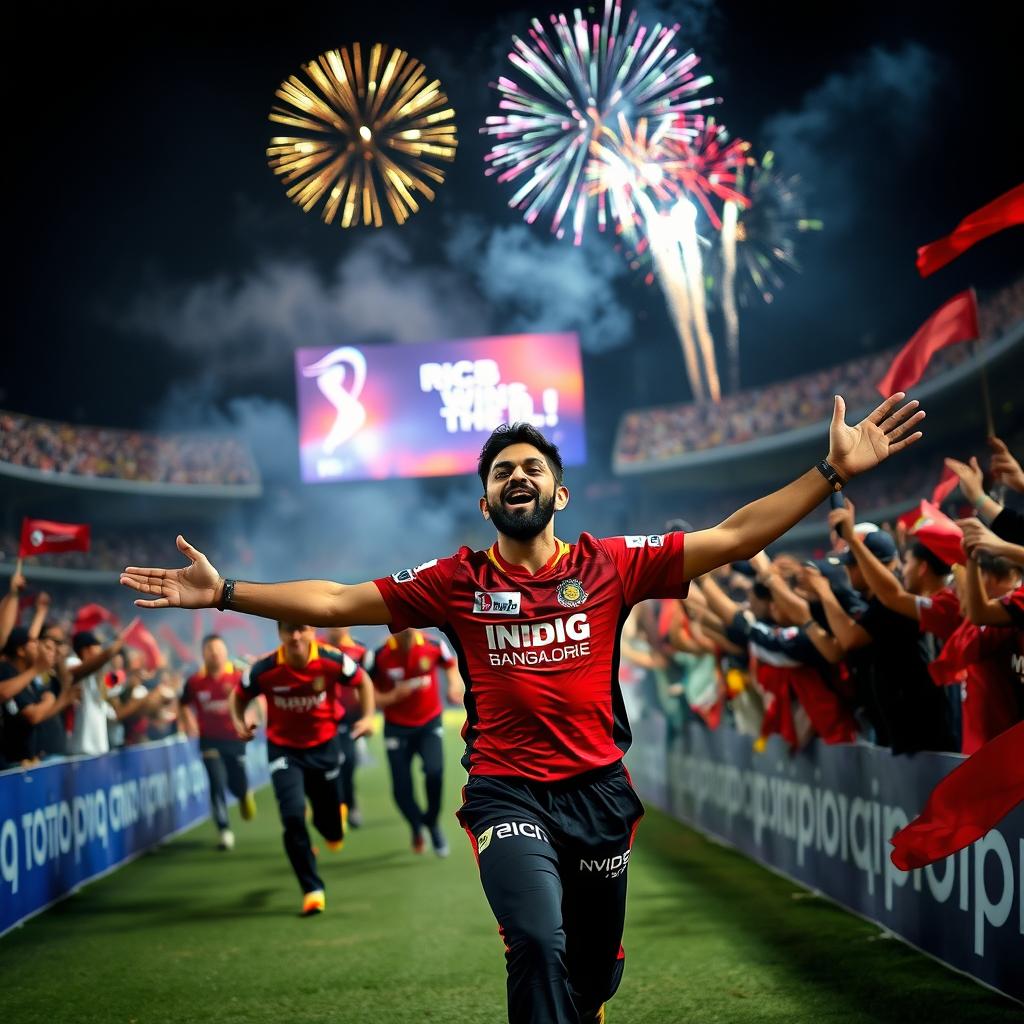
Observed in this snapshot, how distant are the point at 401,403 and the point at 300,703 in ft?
95.0

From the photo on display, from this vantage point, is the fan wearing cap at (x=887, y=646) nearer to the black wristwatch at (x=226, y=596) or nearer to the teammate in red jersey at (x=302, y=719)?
the black wristwatch at (x=226, y=596)

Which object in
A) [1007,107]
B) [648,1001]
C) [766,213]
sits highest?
[1007,107]

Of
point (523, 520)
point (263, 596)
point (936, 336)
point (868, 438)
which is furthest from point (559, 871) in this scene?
point (936, 336)

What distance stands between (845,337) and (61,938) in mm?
41343

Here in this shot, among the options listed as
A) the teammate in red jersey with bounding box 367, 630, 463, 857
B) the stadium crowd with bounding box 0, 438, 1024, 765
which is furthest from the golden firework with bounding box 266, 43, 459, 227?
the stadium crowd with bounding box 0, 438, 1024, 765

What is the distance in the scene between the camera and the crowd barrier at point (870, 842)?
6.16m

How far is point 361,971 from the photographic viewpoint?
296 inches

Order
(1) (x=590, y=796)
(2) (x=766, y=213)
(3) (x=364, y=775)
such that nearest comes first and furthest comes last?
(1) (x=590, y=796), (3) (x=364, y=775), (2) (x=766, y=213)

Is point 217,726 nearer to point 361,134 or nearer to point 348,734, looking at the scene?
point 348,734

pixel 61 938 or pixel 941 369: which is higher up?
pixel 941 369

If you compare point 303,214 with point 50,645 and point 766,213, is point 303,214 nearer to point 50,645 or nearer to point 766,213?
point 766,213

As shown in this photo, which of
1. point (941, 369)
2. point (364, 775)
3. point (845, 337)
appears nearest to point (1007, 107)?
point (941, 369)

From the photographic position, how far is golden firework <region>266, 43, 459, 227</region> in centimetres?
1948

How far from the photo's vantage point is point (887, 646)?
8.13m
